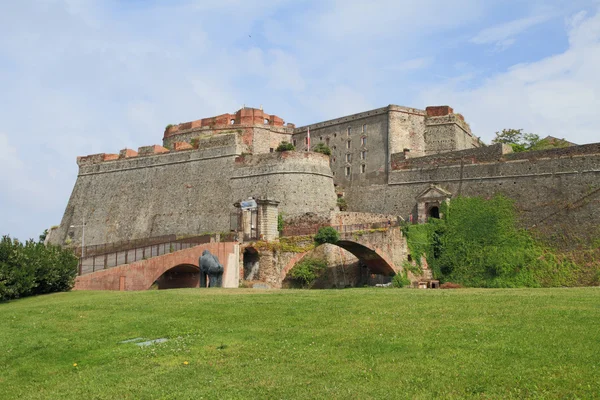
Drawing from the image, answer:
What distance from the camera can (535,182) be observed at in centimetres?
4166

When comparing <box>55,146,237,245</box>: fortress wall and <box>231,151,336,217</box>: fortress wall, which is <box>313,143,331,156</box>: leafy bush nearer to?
<box>231,151,336,217</box>: fortress wall

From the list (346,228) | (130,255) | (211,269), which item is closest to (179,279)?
(130,255)

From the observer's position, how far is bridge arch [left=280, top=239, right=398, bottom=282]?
4156 cm

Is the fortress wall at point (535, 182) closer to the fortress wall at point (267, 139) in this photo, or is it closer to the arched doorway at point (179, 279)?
the fortress wall at point (267, 139)

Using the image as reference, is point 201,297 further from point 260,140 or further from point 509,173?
point 260,140

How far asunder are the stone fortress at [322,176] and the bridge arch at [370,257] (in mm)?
3338

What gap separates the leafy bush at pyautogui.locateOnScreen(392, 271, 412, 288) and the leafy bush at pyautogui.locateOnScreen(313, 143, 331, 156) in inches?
691

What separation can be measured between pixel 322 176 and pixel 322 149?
444 centimetres

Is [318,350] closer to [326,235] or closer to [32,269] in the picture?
[32,269]

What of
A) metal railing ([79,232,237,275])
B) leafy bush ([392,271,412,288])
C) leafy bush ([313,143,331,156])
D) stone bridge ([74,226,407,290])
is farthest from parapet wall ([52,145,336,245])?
metal railing ([79,232,237,275])

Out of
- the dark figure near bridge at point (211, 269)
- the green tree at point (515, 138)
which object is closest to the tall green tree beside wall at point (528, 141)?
the green tree at point (515, 138)

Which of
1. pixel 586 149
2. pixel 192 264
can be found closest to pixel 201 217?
pixel 192 264

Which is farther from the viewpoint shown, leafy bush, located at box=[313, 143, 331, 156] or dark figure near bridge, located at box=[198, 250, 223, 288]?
leafy bush, located at box=[313, 143, 331, 156]

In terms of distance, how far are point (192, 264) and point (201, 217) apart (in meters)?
19.8
